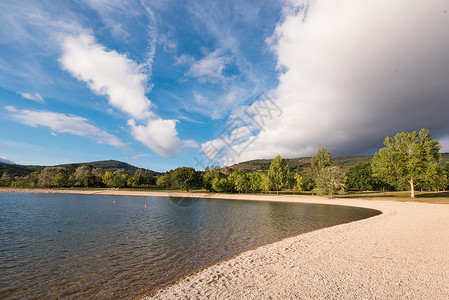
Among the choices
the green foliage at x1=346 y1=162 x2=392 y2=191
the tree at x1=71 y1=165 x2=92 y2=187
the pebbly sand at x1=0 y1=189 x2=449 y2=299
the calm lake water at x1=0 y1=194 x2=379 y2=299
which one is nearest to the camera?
the pebbly sand at x1=0 y1=189 x2=449 y2=299

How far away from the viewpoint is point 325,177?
236ft

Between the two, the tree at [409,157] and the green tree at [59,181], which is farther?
the green tree at [59,181]

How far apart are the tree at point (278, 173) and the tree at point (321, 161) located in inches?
774

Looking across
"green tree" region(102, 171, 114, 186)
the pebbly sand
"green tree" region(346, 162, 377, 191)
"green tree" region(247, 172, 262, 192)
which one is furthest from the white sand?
"green tree" region(102, 171, 114, 186)

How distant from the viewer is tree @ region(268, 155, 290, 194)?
86375 mm

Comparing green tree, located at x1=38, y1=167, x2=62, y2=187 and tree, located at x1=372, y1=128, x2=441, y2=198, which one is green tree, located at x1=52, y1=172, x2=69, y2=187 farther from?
tree, located at x1=372, y1=128, x2=441, y2=198

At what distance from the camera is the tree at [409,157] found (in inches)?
2128

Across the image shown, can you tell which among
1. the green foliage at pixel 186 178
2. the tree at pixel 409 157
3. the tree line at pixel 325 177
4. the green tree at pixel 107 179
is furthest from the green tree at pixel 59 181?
the tree at pixel 409 157

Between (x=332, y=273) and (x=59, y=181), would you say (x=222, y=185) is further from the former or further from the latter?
(x=59, y=181)

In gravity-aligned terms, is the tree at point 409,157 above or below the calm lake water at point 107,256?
above

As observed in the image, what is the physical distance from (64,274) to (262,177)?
88.1 metres

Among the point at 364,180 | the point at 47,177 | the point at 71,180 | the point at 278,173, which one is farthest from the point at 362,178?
the point at 47,177

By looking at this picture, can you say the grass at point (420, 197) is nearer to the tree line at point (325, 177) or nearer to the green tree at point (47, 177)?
the tree line at point (325, 177)

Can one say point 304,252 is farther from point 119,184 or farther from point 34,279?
point 119,184
